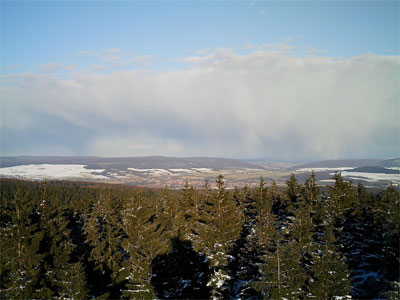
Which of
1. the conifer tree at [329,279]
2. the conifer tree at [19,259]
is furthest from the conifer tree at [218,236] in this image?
the conifer tree at [19,259]

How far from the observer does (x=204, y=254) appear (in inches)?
1303

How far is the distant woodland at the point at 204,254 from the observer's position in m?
20.8

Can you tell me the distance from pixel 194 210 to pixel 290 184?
29.5 metres

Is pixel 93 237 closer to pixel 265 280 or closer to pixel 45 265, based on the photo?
pixel 45 265

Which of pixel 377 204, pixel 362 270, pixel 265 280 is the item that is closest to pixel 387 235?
pixel 362 270

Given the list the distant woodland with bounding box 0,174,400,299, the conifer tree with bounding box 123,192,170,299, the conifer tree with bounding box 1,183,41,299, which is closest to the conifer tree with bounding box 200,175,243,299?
the distant woodland with bounding box 0,174,400,299

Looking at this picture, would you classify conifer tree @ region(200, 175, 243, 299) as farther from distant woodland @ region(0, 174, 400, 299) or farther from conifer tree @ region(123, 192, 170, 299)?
conifer tree @ region(123, 192, 170, 299)

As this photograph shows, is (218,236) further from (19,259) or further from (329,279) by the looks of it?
(19,259)

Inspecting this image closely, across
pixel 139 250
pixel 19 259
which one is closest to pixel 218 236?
pixel 139 250

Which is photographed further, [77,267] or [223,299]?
[223,299]

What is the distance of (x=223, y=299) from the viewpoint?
1208 inches

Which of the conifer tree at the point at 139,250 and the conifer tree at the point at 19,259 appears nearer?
the conifer tree at the point at 19,259

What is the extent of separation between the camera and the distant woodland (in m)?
20.8

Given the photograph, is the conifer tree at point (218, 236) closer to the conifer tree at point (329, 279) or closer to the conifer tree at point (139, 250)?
the conifer tree at point (139, 250)
